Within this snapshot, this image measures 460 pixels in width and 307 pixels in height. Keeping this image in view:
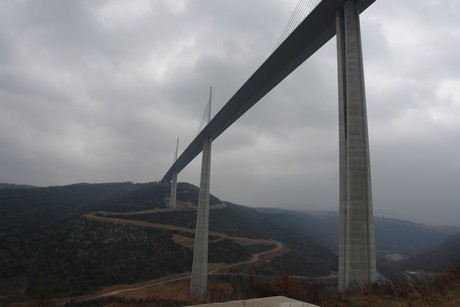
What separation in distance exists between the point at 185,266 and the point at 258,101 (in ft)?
104

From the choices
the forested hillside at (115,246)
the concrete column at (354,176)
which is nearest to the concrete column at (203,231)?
the forested hillside at (115,246)

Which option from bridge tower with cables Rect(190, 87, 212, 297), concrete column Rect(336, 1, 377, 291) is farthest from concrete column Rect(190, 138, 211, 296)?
concrete column Rect(336, 1, 377, 291)

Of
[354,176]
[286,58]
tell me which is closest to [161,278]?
[286,58]

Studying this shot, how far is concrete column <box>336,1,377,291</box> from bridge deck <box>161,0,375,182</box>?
218cm

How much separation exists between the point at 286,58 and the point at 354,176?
1233 cm

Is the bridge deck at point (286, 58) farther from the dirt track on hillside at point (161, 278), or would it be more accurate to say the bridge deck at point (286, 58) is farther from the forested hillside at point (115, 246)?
the forested hillside at point (115, 246)

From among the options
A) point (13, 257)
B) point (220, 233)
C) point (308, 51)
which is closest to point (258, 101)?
point (308, 51)

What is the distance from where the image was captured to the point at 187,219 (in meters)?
74.9

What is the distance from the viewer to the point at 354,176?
14.4 m

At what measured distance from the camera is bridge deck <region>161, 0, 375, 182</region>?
18.1 meters

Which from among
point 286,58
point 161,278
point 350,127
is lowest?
point 161,278

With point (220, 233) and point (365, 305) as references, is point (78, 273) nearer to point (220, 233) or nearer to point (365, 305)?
point (220, 233)

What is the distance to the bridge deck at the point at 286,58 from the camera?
18.1 meters

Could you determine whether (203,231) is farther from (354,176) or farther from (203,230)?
(354,176)
